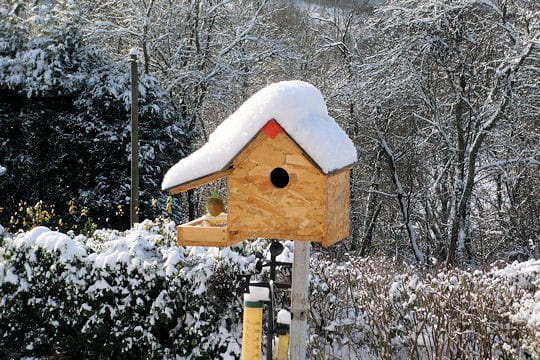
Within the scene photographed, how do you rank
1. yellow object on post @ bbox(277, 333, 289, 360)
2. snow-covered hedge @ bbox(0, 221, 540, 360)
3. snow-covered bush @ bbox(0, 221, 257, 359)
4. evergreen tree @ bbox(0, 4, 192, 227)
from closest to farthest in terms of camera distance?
1. yellow object on post @ bbox(277, 333, 289, 360)
2. snow-covered hedge @ bbox(0, 221, 540, 360)
3. snow-covered bush @ bbox(0, 221, 257, 359)
4. evergreen tree @ bbox(0, 4, 192, 227)

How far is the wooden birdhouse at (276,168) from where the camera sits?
2467 mm

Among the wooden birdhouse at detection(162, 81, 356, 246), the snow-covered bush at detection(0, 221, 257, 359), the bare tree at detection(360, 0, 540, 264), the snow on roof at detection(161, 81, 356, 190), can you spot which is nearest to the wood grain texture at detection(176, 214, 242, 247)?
the wooden birdhouse at detection(162, 81, 356, 246)

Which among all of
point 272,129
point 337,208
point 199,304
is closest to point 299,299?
point 337,208

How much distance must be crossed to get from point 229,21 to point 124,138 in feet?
18.7

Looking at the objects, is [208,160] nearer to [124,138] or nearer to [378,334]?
[378,334]

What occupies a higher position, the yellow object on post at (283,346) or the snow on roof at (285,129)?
the snow on roof at (285,129)

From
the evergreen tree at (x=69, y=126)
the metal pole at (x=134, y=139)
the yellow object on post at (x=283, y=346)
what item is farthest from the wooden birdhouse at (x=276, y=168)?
the evergreen tree at (x=69, y=126)

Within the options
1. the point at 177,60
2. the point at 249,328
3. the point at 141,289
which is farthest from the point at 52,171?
the point at 249,328

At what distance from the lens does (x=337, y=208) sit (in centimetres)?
295

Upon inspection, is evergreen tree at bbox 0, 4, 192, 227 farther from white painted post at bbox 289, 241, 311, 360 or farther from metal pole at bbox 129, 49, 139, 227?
white painted post at bbox 289, 241, 311, 360

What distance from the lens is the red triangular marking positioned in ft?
8.07

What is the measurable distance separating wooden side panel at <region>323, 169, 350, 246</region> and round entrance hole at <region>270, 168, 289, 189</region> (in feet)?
0.80

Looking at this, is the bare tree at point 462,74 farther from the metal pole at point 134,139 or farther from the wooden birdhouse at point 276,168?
the wooden birdhouse at point 276,168

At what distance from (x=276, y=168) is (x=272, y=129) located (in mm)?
337
